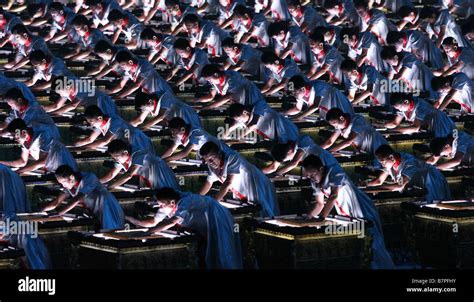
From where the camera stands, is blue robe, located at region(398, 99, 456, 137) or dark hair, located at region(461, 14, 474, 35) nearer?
blue robe, located at region(398, 99, 456, 137)

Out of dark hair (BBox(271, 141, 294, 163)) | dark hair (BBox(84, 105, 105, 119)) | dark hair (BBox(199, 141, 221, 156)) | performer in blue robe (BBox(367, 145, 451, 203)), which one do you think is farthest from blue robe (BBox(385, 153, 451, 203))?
dark hair (BBox(84, 105, 105, 119))

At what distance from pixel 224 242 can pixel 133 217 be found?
216 centimetres

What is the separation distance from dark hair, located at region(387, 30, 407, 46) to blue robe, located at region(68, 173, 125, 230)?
37.2ft

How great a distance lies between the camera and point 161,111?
26.5 metres

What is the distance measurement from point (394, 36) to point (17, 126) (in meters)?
10.6

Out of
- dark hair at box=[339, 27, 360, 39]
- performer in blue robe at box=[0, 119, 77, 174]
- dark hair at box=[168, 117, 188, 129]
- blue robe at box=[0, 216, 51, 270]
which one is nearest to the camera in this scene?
blue robe at box=[0, 216, 51, 270]

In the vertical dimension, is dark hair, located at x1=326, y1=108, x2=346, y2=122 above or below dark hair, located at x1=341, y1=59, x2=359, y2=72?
below

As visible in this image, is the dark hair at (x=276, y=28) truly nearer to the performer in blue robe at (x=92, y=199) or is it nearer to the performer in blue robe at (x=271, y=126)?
the performer in blue robe at (x=271, y=126)

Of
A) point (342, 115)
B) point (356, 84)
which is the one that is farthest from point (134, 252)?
point (356, 84)

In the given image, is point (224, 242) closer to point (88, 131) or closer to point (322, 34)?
point (88, 131)

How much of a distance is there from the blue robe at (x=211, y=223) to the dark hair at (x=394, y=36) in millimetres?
11413

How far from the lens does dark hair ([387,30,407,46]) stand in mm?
31344
